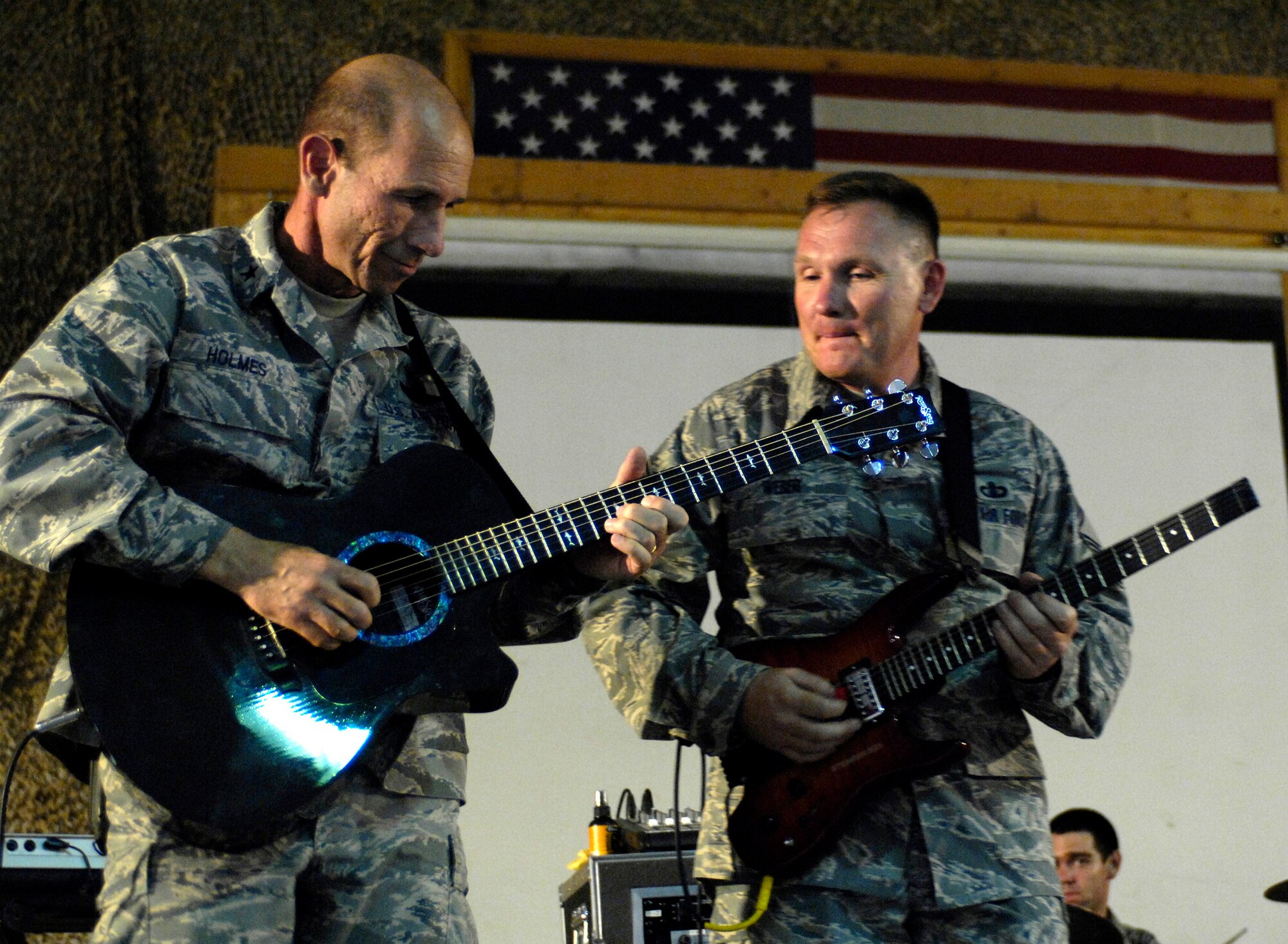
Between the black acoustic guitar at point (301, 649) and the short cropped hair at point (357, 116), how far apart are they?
50 centimetres

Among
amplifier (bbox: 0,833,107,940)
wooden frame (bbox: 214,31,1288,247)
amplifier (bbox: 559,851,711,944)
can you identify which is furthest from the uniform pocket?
wooden frame (bbox: 214,31,1288,247)

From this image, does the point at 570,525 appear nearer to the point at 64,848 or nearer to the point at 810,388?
the point at 810,388

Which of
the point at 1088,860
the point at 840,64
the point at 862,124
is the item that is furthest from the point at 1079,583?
the point at 840,64

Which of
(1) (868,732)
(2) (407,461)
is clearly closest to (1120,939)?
(1) (868,732)

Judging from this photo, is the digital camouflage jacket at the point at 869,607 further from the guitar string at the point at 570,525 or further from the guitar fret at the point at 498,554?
the guitar fret at the point at 498,554

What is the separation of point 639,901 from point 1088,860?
6.88ft

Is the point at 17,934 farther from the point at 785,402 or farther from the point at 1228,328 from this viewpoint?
the point at 1228,328

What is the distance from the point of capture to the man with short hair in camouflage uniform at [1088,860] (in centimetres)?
472

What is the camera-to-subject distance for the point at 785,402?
9.11 ft

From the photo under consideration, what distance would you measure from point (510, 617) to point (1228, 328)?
4028 millimetres

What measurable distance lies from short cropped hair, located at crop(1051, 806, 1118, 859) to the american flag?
2.28m

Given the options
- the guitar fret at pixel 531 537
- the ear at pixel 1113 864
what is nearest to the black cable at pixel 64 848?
the guitar fret at pixel 531 537

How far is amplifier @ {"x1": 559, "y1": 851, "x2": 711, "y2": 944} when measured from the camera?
10.6 ft

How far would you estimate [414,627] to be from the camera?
6.64ft
